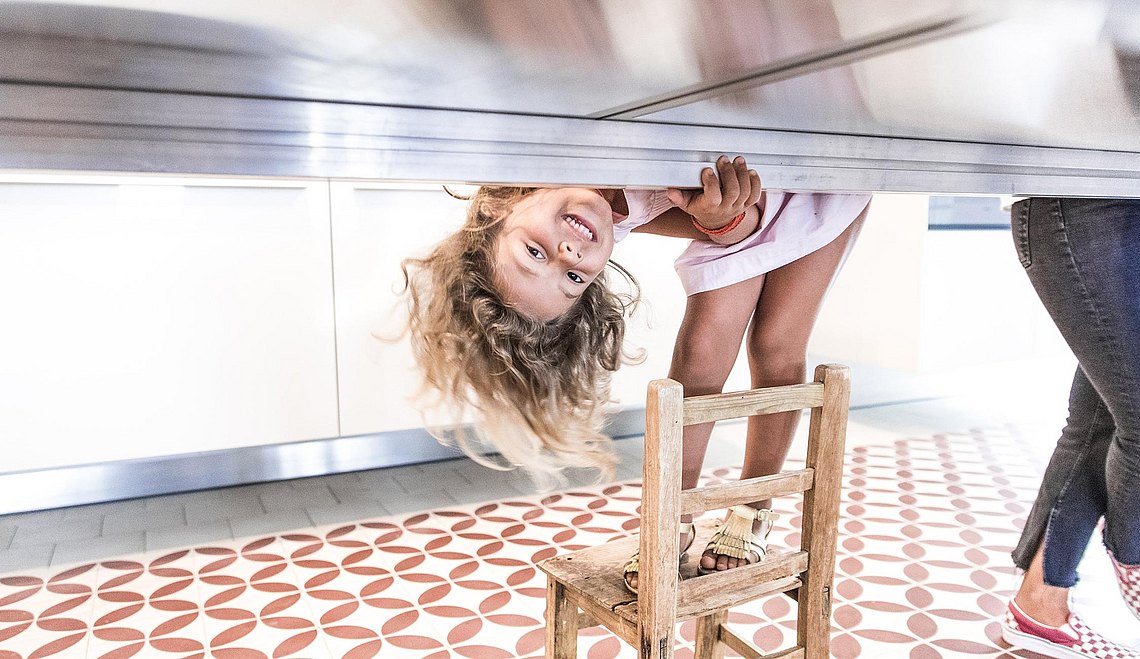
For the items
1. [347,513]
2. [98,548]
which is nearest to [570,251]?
[347,513]

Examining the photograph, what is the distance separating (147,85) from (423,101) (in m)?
0.14

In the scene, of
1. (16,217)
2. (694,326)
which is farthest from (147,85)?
(16,217)

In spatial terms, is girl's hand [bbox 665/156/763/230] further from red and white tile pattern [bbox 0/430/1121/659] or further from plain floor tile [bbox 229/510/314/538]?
plain floor tile [bbox 229/510/314/538]

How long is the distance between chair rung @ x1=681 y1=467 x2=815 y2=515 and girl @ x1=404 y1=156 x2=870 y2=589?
0.13 m

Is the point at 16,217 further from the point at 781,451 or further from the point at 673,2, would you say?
the point at 673,2

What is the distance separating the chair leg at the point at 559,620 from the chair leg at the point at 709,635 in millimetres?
257

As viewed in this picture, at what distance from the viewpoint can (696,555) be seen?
1.10 m

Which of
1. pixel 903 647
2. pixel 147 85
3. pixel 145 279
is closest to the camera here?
pixel 147 85

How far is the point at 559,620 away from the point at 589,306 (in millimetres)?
420

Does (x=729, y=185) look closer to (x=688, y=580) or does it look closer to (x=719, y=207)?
(x=719, y=207)

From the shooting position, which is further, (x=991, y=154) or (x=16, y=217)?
(x=16, y=217)

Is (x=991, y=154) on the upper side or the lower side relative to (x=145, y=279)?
upper

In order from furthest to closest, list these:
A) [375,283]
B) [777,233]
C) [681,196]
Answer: [375,283] → [777,233] → [681,196]

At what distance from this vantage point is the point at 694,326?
1.07 metres
